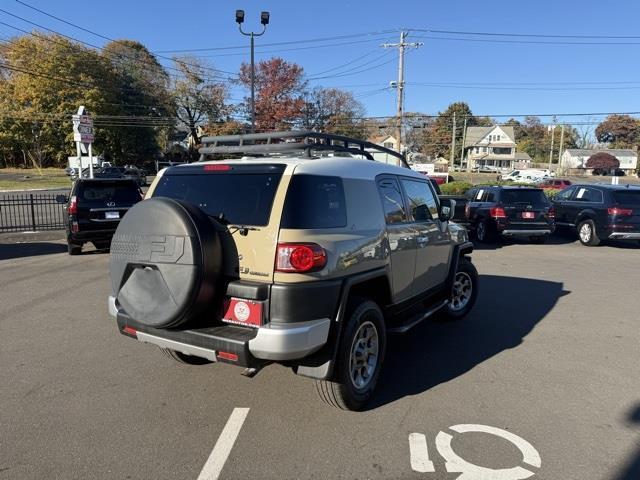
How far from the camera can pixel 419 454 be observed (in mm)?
3037

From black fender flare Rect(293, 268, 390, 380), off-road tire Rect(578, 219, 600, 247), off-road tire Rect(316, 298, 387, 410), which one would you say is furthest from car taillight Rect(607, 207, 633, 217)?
black fender flare Rect(293, 268, 390, 380)

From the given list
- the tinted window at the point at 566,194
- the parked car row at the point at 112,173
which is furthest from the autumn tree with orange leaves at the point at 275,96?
the tinted window at the point at 566,194

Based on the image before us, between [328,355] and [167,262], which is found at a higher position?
[167,262]

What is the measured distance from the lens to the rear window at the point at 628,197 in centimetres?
1235

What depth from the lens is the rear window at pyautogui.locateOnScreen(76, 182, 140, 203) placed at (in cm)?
994

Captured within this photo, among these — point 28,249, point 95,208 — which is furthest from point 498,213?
point 28,249

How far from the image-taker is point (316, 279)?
312cm

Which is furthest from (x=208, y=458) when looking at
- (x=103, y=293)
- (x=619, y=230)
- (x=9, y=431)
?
(x=619, y=230)

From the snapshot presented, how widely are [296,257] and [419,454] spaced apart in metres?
1.51

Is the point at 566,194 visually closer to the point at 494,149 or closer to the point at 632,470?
the point at 632,470

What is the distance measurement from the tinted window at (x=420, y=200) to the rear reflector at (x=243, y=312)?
7.03ft

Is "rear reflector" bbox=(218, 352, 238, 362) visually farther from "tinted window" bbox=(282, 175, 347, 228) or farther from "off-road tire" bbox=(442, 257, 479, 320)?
"off-road tire" bbox=(442, 257, 479, 320)

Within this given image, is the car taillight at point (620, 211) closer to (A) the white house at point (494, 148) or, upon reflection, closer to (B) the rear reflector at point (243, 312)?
(B) the rear reflector at point (243, 312)

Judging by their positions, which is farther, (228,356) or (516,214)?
(516,214)
